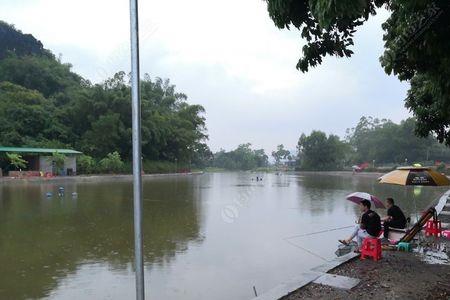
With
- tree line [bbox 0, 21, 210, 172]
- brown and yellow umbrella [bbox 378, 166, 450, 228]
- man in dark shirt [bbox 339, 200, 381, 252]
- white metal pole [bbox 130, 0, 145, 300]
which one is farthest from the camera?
tree line [bbox 0, 21, 210, 172]

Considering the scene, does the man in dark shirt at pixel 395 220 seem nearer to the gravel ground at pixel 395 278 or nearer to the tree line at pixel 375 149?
the gravel ground at pixel 395 278

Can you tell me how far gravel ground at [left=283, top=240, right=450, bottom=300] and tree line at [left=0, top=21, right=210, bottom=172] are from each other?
38060 mm

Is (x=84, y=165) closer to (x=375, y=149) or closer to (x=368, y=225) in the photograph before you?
(x=368, y=225)

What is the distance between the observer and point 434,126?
6.78 metres

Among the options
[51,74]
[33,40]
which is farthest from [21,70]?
[33,40]

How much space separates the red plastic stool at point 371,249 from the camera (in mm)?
6473

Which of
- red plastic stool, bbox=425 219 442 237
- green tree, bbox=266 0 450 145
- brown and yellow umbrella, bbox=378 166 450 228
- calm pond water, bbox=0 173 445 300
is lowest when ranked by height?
calm pond water, bbox=0 173 445 300

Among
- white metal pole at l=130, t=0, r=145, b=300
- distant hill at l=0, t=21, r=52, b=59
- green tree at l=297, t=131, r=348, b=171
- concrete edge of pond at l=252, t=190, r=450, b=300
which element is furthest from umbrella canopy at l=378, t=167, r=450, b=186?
green tree at l=297, t=131, r=348, b=171

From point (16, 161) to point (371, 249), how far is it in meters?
34.1

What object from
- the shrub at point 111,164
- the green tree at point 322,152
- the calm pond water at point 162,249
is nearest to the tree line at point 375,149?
the green tree at point 322,152

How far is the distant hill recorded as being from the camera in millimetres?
66938

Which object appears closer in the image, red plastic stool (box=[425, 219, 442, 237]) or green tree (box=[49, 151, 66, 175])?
red plastic stool (box=[425, 219, 442, 237])

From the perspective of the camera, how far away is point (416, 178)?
7723 mm

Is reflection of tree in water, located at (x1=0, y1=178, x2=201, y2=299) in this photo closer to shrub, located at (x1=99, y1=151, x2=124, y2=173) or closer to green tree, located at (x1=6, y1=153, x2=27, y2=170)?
green tree, located at (x1=6, y1=153, x2=27, y2=170)
